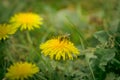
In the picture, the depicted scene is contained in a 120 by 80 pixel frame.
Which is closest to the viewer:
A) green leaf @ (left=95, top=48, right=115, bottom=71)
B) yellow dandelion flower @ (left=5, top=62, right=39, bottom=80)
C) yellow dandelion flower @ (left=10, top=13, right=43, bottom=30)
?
yellow dandelion flower @ (left=5, top=62, right=39, bottom=80)

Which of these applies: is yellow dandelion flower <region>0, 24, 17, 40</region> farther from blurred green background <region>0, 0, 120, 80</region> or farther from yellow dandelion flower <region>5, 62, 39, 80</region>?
yellow dandelion flower <region>5, 62, 39, 80</region>

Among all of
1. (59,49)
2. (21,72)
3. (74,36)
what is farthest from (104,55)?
(74,36)

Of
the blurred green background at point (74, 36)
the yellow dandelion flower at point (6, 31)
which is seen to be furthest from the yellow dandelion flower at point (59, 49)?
the yellow dandelion flower at point (6, 31)

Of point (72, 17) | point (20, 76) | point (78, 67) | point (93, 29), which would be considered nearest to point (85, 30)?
point (93, 29)

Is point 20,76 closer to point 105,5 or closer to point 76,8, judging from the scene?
point 105,5

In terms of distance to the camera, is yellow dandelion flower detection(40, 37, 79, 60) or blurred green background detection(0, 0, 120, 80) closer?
yellow dandelion flower detection(40, 37, 79, 60)

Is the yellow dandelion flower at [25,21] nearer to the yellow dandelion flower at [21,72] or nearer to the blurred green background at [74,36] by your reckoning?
the blurred green background at [74,36]

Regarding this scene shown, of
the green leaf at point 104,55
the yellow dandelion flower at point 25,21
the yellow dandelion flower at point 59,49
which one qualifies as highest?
the yellow dandelion flower at point 25,21

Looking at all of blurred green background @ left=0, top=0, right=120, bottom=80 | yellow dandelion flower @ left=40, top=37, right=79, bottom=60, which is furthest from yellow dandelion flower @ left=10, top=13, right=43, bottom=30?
yellow dandelion flower @ left=40, top=37, right=79, bottom=60

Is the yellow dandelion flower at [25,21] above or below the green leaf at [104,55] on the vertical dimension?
above
